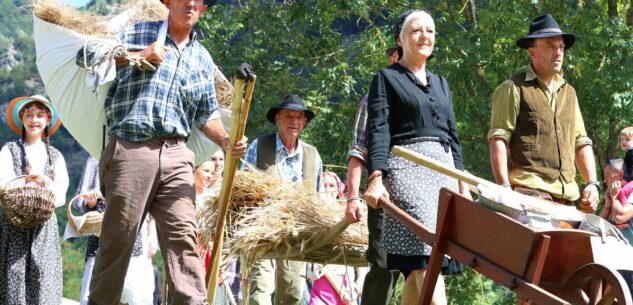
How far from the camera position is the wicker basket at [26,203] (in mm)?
8266

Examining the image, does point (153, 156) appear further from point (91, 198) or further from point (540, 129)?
point (91, 198)

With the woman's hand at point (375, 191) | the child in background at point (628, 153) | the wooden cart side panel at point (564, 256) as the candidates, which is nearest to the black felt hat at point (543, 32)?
the woman's hand at point (375, 191)

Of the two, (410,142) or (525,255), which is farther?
(410,142)

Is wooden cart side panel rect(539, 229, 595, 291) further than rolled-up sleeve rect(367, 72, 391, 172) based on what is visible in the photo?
No

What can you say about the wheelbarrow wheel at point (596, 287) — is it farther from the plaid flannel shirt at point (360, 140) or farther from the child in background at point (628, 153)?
the child in background at point (628, 153)

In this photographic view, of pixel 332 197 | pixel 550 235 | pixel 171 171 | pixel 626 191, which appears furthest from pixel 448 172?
pixel 626 191

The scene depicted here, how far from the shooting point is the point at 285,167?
9.22 m

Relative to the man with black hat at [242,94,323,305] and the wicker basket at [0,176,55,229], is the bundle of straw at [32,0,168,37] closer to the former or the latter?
the wicker basket at [0,176,55,229]

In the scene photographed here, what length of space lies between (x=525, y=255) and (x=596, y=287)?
1.15 ft

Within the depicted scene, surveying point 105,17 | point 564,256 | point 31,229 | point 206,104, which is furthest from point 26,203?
point 564,256

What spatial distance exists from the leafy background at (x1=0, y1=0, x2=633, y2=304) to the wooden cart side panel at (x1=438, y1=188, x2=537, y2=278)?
21.2ft

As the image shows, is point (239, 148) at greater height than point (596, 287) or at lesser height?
greater

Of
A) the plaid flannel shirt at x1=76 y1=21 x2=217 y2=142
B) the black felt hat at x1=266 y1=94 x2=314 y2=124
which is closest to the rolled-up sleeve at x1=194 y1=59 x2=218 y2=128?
the plaid flannel shirt at x1=76 y1=21 x2=217 y2=142

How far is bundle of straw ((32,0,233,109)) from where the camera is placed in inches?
268
